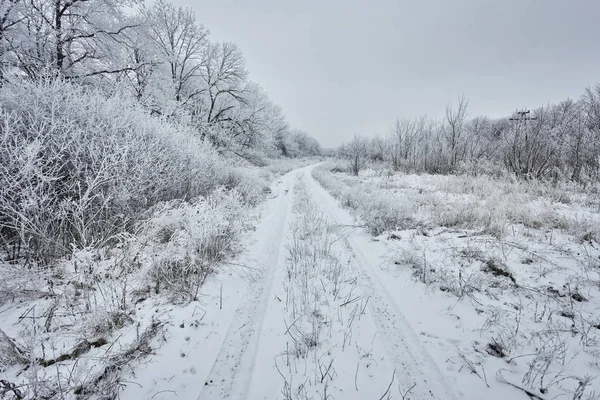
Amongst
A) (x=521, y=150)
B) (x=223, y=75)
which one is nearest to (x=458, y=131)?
(x=521, y=150)

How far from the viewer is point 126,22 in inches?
381

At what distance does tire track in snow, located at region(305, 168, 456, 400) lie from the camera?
196 centimetres

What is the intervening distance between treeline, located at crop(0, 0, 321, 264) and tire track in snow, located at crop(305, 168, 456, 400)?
11.7ft

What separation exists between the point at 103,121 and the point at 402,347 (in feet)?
21.2

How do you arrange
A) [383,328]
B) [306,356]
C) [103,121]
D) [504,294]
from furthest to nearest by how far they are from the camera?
[103,121] < [504,294] < [383,328] < [306,356]

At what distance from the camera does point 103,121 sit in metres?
4.91

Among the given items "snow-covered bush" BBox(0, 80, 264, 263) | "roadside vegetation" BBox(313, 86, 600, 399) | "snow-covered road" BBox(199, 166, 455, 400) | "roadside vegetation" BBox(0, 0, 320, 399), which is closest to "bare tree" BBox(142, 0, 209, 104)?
"roadside vegetation" BBox(0, 0, 320, 399)

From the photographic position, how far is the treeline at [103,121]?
3594mm

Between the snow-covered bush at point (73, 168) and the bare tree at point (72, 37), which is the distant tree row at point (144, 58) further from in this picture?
the snow-covered bush at point (73, 168)

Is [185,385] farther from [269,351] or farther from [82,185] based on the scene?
[82,185]

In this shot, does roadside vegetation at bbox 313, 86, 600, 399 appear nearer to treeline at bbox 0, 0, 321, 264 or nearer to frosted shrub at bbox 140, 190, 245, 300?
frosted shrub at bbox 140, 190, 245, 300

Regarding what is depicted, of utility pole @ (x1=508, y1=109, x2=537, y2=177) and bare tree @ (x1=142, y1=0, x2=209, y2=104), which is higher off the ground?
bare tree @ (x1=142, y1=0, x2=209, y2=104)

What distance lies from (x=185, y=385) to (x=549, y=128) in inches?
636

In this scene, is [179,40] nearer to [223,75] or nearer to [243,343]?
[223,75]
